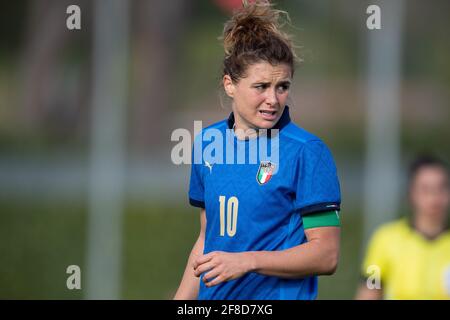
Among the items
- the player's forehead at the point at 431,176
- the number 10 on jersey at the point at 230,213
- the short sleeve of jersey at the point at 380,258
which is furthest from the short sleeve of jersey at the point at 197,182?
the player's forehead at the point at 431,176

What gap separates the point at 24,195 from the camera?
383 inches

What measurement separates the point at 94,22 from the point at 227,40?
15.6ft

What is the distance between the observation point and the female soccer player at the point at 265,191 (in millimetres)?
3617

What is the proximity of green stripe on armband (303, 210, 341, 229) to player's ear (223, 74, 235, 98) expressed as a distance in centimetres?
66

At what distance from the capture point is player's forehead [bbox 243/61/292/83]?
3768 mm

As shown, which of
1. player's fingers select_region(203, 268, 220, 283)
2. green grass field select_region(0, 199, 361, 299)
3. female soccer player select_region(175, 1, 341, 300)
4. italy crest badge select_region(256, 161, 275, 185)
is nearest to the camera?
player's fingers select_region(203, 268, 220, 283)

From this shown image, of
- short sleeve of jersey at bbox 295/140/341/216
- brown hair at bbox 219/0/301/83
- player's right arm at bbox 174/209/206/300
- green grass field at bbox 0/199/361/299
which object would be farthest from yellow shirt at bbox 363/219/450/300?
green grass field at bbox 0/199/361/299

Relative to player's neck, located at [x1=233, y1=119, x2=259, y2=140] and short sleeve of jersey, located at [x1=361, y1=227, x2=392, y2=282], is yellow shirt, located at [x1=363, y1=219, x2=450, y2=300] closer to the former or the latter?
short sleeve of jersey, located at [x1=361, y1=227, x2=392, y2=282]

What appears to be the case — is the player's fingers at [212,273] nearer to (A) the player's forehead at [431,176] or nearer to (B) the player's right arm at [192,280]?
(B) the player's right arm at [192,280]

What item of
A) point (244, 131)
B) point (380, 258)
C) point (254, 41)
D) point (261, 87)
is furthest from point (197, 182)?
point (380, 258)

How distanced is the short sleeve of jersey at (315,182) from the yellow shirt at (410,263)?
2041 millimetres
